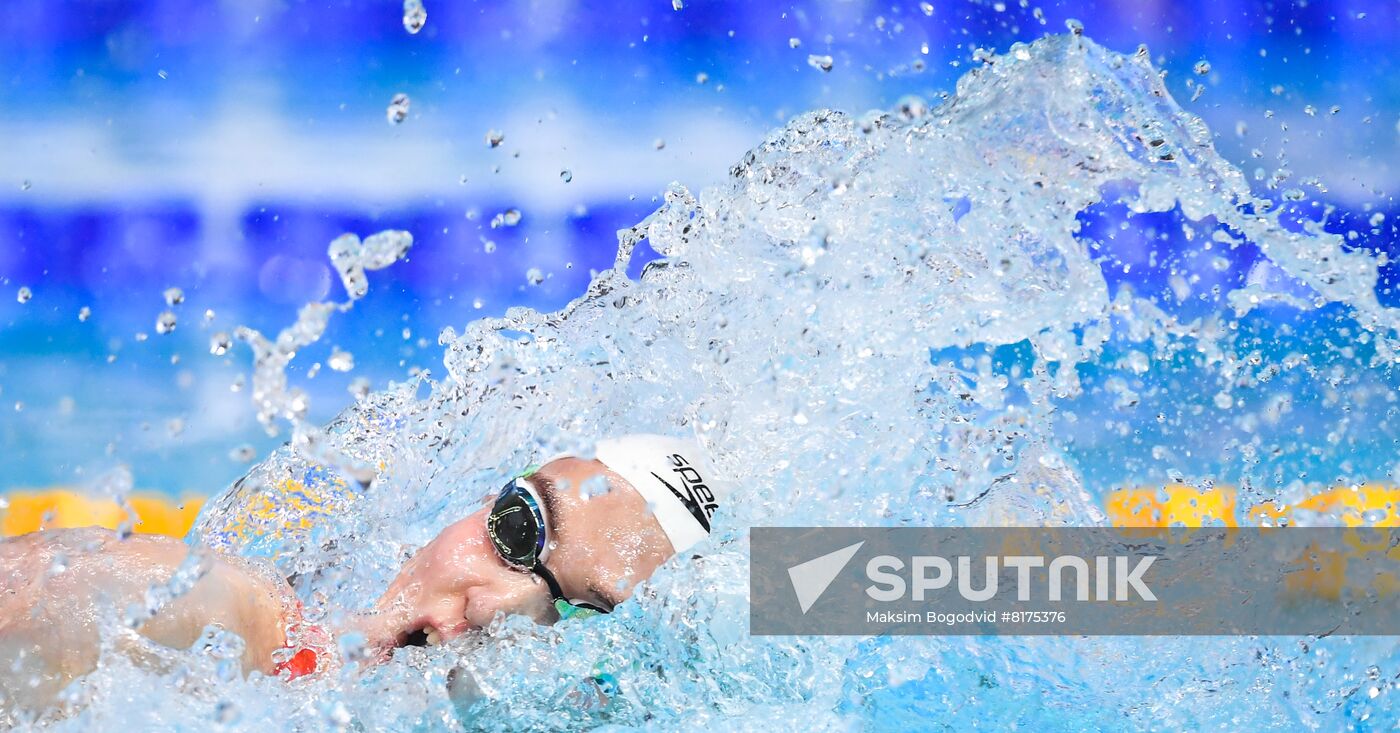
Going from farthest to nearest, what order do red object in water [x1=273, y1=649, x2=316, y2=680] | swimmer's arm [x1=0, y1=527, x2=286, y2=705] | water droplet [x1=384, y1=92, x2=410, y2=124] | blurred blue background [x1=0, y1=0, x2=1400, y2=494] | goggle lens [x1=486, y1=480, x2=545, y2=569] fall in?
blurred blue background [x1=0, y1=0, x2=1400, y2=494] → water droplet [x1=384, y1=92, x2=410, y2=124] → goggle lens [x1=486, y1=480, x2=545, y2=569] → red object in water [x1=273, y1=649, x2=316, y2=680] → swimmer's arm [x1=0, y1=527, x2=286, y2=705]

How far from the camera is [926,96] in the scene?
4199mm

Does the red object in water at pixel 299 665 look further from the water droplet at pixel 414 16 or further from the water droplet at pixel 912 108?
the water droplet at pixel 414 16

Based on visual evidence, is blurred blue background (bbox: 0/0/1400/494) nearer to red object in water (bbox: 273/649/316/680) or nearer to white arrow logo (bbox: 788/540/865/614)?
white arrow logo (bbox: 788/540/865/614)

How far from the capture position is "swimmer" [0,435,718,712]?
4.28ft

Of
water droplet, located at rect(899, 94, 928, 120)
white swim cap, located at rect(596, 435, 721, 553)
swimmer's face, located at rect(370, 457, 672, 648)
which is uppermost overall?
water droplet, located at rect(899, 94, 928, 120)

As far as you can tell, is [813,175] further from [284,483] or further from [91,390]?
[91,390]

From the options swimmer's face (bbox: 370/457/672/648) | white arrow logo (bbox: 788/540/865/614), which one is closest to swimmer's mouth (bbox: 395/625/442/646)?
swimmer's face (bbox: 370/457/672/648)

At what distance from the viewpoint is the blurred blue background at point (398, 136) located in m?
4.41

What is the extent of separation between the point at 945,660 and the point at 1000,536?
0.34m

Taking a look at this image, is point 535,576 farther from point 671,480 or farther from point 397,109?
point 397,109

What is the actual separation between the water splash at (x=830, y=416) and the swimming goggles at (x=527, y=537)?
0.14 m

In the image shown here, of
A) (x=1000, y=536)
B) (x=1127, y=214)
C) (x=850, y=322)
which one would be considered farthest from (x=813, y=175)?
(x=1127, y=214)

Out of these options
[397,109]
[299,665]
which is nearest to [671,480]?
[299,665]

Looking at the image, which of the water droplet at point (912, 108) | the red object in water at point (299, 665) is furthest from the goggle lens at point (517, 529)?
the water droplet at point (912, 108)
